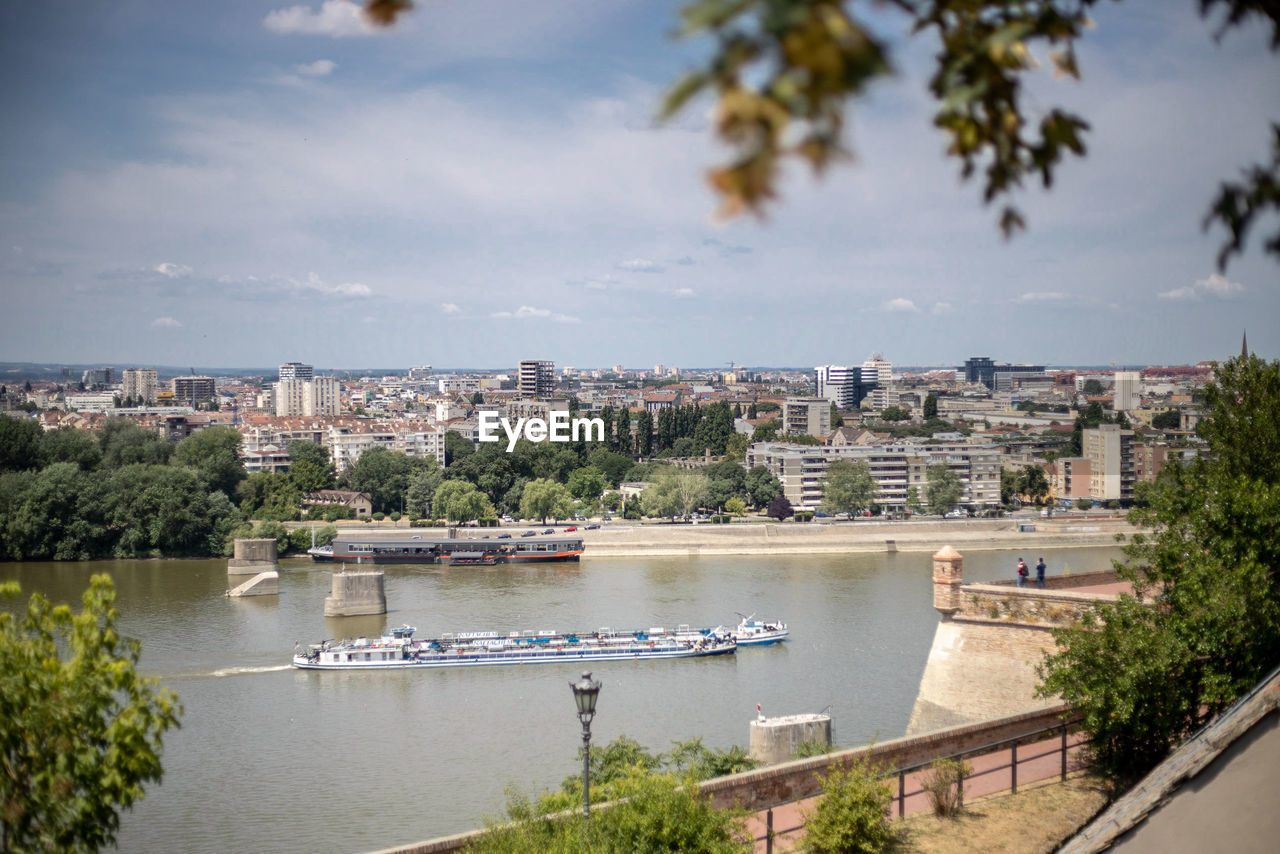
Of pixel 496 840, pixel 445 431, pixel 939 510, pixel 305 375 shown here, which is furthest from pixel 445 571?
pixel 305 375

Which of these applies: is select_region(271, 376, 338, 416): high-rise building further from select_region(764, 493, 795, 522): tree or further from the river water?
the river water

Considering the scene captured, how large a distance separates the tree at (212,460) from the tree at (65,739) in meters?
26.8

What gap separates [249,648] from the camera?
1490 cm

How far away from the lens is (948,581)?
739 cm

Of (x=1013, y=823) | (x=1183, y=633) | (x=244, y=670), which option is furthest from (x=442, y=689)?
(x=1183, y=633)

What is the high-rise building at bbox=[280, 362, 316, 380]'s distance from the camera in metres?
102

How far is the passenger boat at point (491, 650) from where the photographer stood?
1425 cm

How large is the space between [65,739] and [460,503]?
26922 mm

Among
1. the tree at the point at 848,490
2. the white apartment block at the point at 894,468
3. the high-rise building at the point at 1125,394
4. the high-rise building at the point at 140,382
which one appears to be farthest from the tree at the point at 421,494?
the high-rise building at the point at 140,382

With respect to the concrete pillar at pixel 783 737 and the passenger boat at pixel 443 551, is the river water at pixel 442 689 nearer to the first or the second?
the concrete pillar at pixel 783 737

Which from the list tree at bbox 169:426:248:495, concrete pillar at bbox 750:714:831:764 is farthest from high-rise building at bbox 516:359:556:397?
concrete pillar at bbox 750:714:831:764

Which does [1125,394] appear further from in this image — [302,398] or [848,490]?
[302,398]

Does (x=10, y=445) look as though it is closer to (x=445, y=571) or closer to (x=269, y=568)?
(x=269, y=568)

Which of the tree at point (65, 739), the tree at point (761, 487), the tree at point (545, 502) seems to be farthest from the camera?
the tree at point (761, 487)
